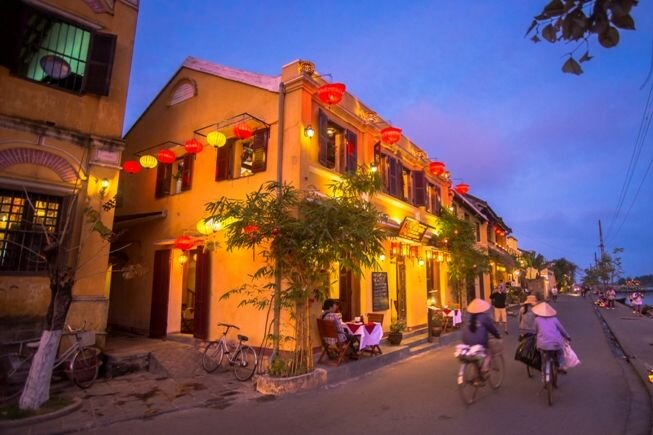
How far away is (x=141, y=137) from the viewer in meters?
14.6

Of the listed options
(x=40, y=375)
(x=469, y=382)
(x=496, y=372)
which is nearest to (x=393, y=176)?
(x=496, y=372)

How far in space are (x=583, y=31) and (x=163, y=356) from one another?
10.3m

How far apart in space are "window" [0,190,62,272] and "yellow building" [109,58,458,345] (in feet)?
8.20

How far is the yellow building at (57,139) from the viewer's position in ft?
27.3

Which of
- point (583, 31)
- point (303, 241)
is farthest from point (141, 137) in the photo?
point (583, 31)

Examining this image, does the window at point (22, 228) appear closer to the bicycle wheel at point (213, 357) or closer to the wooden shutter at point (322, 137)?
the bicycle wheel at point (213, 357)

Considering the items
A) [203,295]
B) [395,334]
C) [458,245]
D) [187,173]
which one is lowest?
[395,334]

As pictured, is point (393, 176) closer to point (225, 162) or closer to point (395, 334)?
point (395, 334)

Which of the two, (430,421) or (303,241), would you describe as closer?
(430,421)

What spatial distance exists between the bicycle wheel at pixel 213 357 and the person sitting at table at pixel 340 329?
2605mm

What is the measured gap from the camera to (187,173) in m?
12.7

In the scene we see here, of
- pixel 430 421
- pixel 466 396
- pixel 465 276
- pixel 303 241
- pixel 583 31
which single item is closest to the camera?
pixel 583 31

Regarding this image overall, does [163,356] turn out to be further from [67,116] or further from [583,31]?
[583,31]

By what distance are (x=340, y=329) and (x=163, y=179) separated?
8359 millimetres
